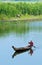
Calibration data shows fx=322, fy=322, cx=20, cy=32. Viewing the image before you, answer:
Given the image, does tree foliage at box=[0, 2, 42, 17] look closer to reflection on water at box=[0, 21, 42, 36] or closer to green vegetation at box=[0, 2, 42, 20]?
green vegetation at box=[0, 2, 42, 20]

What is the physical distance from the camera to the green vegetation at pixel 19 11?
57.4m

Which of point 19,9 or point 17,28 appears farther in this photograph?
point 19,9

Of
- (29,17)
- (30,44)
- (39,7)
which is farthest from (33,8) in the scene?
(30,44)

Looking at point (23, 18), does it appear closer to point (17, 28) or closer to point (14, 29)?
point (17, 28)

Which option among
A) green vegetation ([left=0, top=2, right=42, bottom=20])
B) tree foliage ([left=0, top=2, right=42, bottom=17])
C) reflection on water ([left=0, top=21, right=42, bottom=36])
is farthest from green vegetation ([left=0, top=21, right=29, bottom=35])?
tree foliage ([left=0, top=2, right=42, bottom=17])

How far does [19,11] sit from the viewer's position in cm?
6022

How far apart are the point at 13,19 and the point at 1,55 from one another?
34297 millimetres

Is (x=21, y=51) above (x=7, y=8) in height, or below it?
above

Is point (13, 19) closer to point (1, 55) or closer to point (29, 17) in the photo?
point (29, 17)

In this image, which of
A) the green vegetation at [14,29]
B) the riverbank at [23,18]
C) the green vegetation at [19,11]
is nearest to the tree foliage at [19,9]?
the green vegetation at [19,11]

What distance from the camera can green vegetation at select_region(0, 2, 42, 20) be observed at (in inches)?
2261

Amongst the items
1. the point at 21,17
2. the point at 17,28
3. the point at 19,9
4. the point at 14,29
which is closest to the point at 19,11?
the point at 19,9

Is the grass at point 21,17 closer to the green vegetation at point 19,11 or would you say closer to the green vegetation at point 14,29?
the green vegetation at point 19,11

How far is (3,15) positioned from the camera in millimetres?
56625
